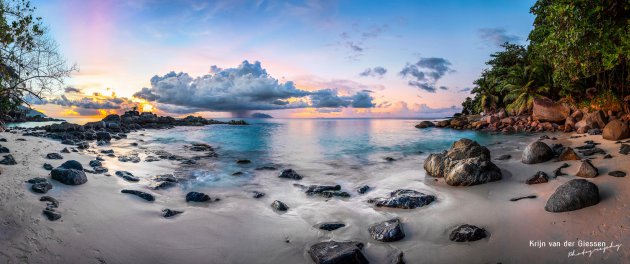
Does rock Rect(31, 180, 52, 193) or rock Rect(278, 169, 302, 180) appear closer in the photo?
rock Rect(31, 180, 52, 193)

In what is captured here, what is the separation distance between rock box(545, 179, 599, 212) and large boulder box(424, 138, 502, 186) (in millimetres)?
2642

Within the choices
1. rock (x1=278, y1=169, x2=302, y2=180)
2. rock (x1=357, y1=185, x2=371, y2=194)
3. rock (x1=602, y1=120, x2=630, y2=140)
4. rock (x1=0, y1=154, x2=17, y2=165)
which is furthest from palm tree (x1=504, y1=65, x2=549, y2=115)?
rock (x1=0, y1=154, x2=17, y2=165)

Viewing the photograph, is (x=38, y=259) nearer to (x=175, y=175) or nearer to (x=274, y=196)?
(x=274, y=196)

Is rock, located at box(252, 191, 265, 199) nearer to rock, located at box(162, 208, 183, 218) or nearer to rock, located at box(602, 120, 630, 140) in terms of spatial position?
rock, located at box(162, 208, 183, 218)

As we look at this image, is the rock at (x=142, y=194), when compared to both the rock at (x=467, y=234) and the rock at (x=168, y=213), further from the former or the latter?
the rock at (x=467, y=234)

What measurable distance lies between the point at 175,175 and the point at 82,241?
7153mm

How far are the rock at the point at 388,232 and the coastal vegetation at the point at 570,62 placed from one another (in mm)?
8477

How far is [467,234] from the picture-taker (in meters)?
5.79

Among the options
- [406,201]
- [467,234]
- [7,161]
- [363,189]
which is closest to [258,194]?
[363,189]

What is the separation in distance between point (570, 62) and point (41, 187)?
16.2 metres

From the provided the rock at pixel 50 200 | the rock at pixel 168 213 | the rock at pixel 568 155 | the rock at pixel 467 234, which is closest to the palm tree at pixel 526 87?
the rock at pixel 568 155

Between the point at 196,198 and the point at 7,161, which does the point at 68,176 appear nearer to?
the point at 7,161

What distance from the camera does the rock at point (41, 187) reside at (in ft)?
22.2

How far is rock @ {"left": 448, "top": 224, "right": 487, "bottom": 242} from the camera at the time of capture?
576 cm
